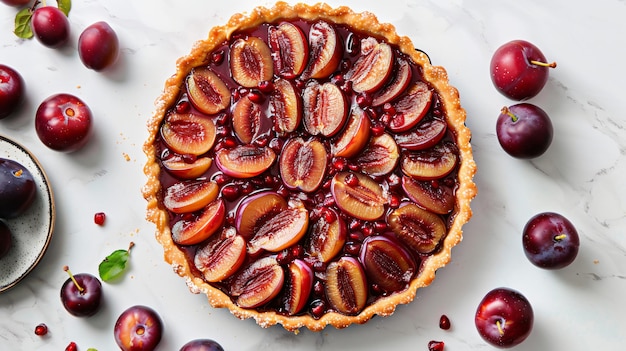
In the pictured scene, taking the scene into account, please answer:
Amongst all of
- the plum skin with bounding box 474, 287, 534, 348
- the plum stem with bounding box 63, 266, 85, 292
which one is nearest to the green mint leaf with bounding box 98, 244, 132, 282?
the plum stem with bounding box 63, 266, 85, 292

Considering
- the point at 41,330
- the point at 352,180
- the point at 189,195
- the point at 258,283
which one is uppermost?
the point at 352,180

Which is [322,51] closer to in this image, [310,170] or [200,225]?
[310,170]

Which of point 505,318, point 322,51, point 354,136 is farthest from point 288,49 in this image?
point 505,318

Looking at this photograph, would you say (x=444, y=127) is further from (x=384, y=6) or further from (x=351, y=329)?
(x=351, y=329)

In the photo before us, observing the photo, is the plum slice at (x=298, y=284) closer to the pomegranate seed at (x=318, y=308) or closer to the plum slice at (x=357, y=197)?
the pomegranate seed at (x=318, y=308)

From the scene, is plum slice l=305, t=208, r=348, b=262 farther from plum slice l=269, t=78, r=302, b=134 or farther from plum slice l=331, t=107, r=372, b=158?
plum slice l=269, t=78, r=302, b=134

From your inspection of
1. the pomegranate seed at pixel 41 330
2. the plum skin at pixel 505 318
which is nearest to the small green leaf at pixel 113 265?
the pomegranate seed at pixel 41 330

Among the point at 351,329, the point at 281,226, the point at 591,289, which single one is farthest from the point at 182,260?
the point at 591,289
